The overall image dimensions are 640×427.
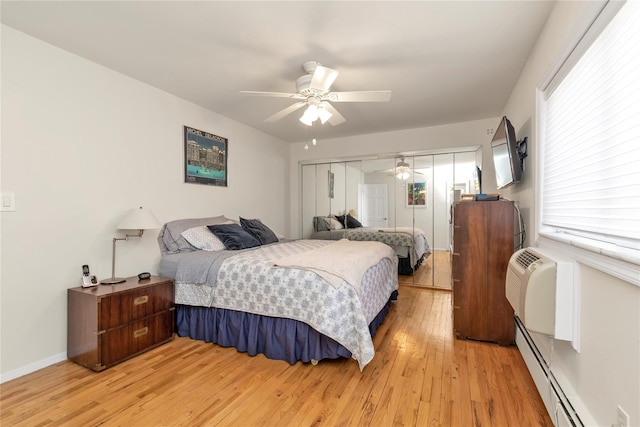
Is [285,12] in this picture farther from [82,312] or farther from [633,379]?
[82,312]

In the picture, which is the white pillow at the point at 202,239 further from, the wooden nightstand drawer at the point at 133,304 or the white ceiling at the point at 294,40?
the white ceiling at the point at 294,40

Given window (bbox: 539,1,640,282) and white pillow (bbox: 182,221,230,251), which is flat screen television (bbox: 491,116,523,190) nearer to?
window (bbox: 539,1,640,282)

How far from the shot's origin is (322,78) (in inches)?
82.6

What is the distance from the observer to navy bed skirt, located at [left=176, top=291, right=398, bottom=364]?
7.18 ft

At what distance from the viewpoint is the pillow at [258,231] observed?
11.7 ft

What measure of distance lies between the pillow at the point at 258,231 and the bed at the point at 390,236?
1489mm

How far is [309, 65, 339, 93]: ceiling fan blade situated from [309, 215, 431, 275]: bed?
2951 millimetres

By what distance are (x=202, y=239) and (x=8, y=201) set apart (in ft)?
4.75

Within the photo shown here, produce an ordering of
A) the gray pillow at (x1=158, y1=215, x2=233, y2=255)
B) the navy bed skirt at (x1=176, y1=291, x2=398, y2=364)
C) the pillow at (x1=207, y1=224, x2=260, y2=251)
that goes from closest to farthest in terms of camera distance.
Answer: the navy bed skirt at (x1=176, y1=291, x2=398, y2=364) → the gray pillow at (x1=158, y1=215, x2=233, y2=255) → the pillow at (x1=207, y1=224, x2=260, y2=251)

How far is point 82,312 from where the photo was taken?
→ 2168 mm

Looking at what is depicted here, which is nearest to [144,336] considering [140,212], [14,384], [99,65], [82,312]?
[82,312]

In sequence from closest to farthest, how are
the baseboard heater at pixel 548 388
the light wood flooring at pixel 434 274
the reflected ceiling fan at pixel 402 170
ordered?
the baseboard heater at pixel 548 388 → the light wood flooring at pixel 434 274 → the reflected ceiling fan at pixel 402 170

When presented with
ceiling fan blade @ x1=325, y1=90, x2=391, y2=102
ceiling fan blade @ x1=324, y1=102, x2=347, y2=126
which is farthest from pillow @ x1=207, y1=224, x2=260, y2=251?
ceiling fan blade @ x1=325, y1=90, x2=391, y2=102

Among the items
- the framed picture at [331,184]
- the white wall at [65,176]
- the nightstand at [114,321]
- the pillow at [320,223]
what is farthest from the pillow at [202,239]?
the framed picture at [331,184]
